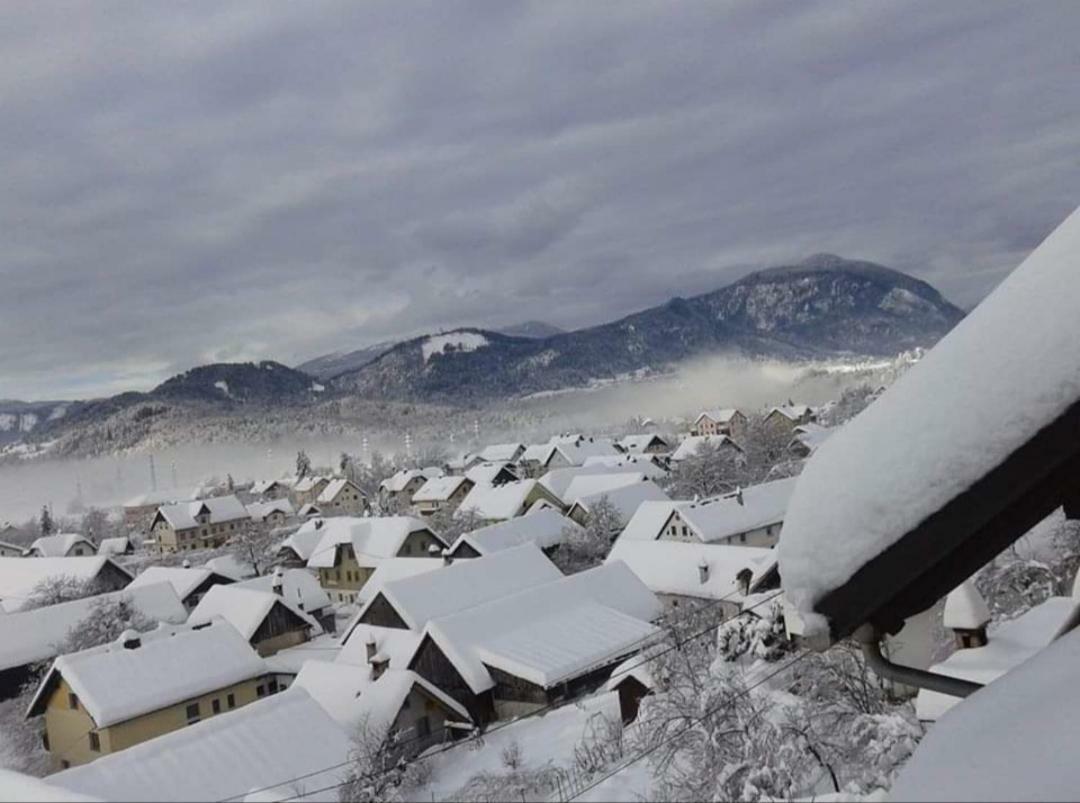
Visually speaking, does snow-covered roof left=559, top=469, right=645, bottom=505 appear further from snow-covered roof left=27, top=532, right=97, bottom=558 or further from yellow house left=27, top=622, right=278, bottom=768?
yellow house left=27, top=622, right=278, bottom=768

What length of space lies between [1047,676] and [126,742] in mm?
2640

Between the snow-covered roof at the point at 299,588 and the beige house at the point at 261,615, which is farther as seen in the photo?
the snow-covered roof at the point at 299,588

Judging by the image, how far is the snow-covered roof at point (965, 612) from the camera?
22.1 feet

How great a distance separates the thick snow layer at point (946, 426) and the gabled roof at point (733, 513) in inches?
1298

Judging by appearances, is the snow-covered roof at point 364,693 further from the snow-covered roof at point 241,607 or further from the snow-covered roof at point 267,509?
the snow-covered roof at point 267,509

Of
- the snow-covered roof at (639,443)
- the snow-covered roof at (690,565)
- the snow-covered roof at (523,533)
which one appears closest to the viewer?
the snow-covered roof at (690,565)

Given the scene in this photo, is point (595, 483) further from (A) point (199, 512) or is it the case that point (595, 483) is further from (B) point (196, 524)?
(A) point (199, 512)

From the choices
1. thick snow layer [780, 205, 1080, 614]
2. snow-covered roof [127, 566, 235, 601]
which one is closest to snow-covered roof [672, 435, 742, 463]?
snow-covered roof [127, 566, 235, 601]

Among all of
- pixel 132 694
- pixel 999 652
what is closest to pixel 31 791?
pixel 132 694

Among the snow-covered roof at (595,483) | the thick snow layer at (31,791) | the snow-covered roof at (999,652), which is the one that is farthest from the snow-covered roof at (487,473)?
the thick snow layer at (31,791)

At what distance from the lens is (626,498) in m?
44.8

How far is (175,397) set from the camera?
51.6m

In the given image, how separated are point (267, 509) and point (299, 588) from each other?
38.1 m

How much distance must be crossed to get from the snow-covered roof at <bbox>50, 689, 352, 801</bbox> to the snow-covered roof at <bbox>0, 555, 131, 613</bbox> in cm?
4138
